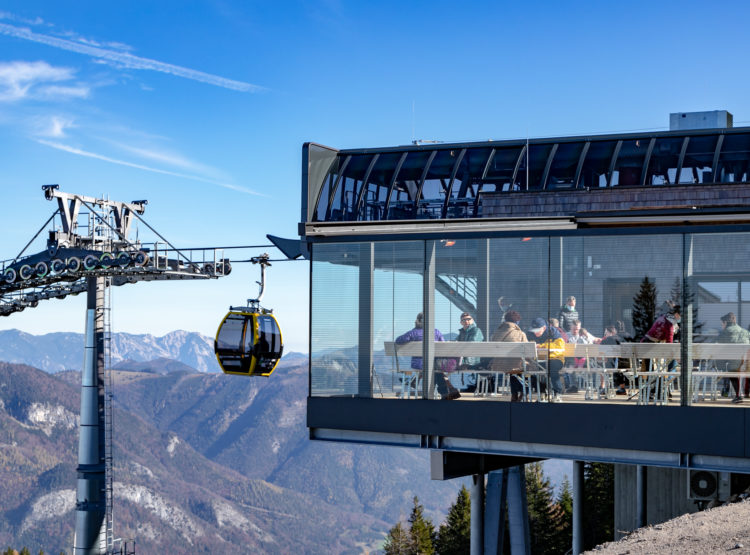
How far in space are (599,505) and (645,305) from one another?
3032 centimetres

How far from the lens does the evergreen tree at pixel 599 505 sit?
129 ft

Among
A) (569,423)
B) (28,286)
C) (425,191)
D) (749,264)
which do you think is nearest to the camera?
(749,264)

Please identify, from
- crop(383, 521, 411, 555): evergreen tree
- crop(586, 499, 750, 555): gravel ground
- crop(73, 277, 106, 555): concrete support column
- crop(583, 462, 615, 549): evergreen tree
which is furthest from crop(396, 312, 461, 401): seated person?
crop(383, 521, 411, 555): evergreen tree

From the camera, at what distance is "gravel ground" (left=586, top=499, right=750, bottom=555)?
9.20 m

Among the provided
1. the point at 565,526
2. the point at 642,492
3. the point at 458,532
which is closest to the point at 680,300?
the point at 642,492

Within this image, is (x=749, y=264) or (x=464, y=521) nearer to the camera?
(x=749, y=264)

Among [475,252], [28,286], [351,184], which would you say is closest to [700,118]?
[351,184]

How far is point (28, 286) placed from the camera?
3966cm

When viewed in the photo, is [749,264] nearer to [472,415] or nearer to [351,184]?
[472,415]

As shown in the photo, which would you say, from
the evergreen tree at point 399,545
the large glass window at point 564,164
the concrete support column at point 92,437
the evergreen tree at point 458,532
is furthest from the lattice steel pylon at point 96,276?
the evergreen tree at point 399,545

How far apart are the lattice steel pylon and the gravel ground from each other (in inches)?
942

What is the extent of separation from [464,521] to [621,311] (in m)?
40.9

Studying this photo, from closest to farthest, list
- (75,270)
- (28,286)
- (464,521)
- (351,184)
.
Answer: (351,184)
(75,270)
(28,286)
(464,521)

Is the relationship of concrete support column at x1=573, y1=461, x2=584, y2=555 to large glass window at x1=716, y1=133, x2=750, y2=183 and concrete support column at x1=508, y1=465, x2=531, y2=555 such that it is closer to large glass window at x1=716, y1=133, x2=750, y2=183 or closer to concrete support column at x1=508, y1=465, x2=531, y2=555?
concrete support column at x1=508, y1=465, x2=531, y2=555
